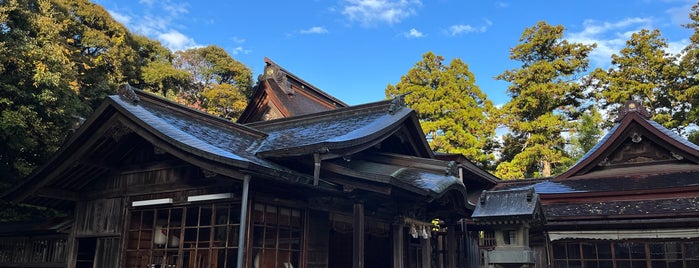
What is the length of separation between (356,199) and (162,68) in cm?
3213

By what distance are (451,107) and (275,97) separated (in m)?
15.8

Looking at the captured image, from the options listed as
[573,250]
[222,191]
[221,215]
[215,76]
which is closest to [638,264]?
[573,250]

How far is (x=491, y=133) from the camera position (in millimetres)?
32750

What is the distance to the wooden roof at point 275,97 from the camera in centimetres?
2122

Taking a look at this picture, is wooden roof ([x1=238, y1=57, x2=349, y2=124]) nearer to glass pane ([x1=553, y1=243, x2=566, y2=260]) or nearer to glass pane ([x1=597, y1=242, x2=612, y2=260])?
glass pane ([x1=553, y1=243, x2=566, y2=260])

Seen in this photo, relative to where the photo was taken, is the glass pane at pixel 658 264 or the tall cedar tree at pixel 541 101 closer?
the glass pane at pixel 658 264

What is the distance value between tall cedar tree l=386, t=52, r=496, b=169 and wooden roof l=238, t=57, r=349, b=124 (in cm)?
1037

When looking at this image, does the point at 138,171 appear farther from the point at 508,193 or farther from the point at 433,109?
the point at 433,109

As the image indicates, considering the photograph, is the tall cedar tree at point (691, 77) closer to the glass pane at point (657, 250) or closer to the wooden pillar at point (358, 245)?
the glass pane at point (657, 250)

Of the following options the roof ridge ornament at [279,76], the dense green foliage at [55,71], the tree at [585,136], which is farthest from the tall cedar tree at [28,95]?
the tree at [585,136]

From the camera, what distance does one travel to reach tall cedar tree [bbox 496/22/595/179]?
30823 mm

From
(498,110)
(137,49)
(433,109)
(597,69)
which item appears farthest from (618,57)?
(137,49)

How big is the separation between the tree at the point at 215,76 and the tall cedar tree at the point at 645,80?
94.7ft

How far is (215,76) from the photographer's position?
47.3 meters
